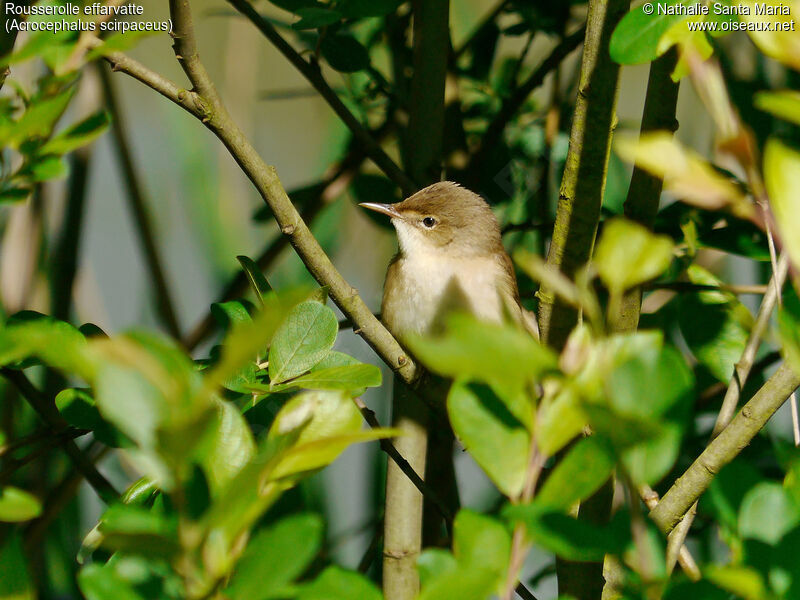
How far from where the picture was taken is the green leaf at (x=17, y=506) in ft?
1.70

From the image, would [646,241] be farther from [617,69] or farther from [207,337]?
[207,337]

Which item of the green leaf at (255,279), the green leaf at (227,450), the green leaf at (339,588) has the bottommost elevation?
the green leaf at (255,279)

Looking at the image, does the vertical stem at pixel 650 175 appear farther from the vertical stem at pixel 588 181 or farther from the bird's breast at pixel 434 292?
the bird's breast at pixel 434 292

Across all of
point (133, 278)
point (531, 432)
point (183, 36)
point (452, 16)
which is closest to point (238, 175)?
point (133, 278)

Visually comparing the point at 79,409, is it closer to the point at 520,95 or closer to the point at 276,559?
the point at 276,559

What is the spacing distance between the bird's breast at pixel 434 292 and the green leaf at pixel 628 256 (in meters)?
1.25

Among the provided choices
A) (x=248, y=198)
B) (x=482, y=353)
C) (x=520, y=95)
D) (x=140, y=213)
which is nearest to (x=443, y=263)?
(x=520, y=95)

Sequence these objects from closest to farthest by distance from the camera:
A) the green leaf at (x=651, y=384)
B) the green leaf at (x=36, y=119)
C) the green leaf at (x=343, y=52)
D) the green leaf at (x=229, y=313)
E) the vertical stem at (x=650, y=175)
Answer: the green leaf at (x=651, y=384) → the green leaf at (x=36, y=119) → the green leaf at (x=229, y=313) → the vertical stem at (x=650, y=175) → the green leaf at (x=343, y=52)

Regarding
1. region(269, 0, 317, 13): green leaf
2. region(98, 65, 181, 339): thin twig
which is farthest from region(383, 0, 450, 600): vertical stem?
region(98, 65, 181, 339): thin twig

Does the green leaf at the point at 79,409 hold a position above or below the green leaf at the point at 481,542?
below

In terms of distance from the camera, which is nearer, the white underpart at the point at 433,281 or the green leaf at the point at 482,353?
the green leaf at the point at 482,353

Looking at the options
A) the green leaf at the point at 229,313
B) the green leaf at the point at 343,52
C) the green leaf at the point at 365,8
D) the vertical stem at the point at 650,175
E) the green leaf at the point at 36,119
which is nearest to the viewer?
the green leaf at the point at 36,119

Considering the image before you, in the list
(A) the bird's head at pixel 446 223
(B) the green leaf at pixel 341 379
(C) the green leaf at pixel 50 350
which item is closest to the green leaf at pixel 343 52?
(A) the bird's head at pixel 446 223

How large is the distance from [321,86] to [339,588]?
3.70 ft
